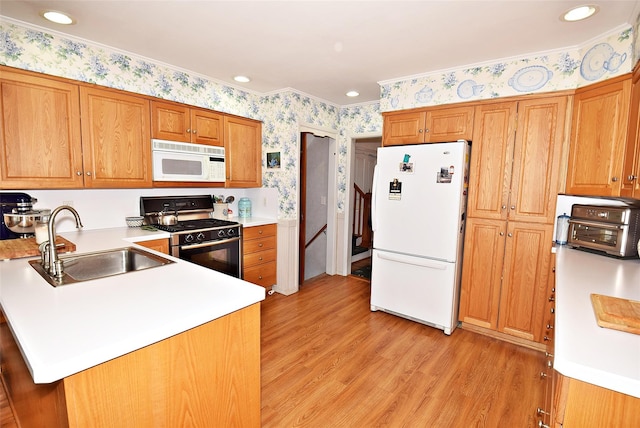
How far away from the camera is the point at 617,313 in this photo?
1154 mm

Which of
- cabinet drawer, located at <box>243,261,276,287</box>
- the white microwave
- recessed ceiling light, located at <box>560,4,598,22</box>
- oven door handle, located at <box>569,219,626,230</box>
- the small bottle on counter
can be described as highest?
recessed ceiling light, located at <box>560,4,598,22</box>

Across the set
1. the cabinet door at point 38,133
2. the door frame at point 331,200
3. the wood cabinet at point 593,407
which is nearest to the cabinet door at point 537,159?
the wood cabinet at point 593,407

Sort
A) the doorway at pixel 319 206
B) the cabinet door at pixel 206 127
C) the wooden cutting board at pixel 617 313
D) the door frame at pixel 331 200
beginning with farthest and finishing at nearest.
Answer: the doorway at pixel 319 206, the door frame at pixel 331 200, the cabinet door at pixel 206 127, the wooden cutting board at pixel 617 313

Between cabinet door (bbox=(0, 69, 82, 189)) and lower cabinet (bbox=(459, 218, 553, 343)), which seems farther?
lower cabinet (bbox=(459, 218, 553, 343))

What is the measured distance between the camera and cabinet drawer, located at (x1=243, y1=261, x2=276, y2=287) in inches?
137

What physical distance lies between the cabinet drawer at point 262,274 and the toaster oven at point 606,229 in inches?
115

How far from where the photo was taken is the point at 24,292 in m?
1.25

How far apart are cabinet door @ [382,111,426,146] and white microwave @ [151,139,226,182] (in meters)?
1.81

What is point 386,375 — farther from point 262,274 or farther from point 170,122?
point 170,122

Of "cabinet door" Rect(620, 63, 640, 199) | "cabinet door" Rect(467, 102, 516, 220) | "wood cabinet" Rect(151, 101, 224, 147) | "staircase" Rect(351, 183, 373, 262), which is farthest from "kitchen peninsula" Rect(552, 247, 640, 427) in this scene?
"staircase" Rect(351, 183, 373, 262)

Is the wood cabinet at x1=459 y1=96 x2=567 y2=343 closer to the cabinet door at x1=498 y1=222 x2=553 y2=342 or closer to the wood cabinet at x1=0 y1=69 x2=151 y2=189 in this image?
the cabinet door at x1=498 y1=222 x2=553 y2=342

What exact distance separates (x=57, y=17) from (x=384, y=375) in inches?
131

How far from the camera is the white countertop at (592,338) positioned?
844mm

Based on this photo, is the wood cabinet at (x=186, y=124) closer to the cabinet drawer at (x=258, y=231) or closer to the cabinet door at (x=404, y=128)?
the cabinet drawer at (x=258, y=231)
